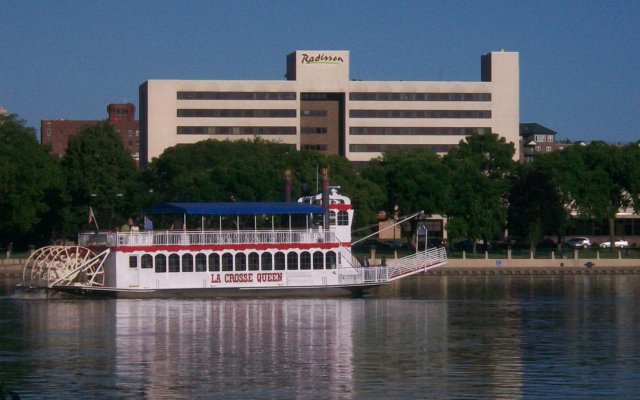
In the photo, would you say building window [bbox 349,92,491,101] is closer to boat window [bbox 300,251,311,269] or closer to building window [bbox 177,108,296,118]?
building window [bbox 177,108,296,118]

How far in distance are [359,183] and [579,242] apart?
28.7 metres

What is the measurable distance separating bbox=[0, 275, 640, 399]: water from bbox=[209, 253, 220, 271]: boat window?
1726mm

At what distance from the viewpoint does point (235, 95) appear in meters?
149

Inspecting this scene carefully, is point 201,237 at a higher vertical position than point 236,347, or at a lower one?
higher

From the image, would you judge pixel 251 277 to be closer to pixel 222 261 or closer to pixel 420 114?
pixel 222 261

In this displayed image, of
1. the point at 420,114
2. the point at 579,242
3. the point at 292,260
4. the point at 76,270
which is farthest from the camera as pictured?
the point at 420,114

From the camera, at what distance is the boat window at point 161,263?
60875 mm

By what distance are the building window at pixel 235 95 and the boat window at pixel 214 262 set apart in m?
87.9

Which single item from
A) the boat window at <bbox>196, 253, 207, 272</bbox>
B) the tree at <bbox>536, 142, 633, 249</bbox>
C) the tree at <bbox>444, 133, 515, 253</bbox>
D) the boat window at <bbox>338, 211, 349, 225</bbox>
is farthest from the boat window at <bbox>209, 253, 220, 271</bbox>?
the tree at <bbox>536, 142, 633, 249</bbox>

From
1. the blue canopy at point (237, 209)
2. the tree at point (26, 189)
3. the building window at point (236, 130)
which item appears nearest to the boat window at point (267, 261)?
the blue canopy at point (237, 209)

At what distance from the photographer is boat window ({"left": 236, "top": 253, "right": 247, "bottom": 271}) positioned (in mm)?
62156

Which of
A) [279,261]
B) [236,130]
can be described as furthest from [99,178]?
[279,261]

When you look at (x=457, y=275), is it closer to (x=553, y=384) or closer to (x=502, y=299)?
(x=502, y=299)

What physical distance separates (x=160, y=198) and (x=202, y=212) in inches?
1614
